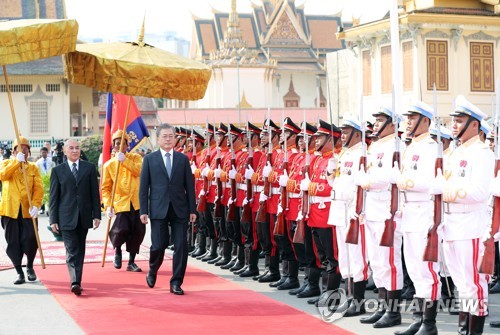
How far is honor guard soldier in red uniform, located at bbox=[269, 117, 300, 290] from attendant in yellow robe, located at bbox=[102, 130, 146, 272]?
217 centimetres

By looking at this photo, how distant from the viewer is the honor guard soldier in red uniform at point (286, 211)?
32.2 feet

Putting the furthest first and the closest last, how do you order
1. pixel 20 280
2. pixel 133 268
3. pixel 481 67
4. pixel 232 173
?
1. pixel 481 67
2. pixel 133 268
3. pixel 232 173
4. pixel 20 280

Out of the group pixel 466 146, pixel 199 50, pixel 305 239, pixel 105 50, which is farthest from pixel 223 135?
pixel 199 50

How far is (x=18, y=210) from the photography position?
10.5m

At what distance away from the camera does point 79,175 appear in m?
9.88

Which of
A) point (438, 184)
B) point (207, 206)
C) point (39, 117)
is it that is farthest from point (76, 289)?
point (39, 117)

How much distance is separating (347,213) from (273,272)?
2.30 meters

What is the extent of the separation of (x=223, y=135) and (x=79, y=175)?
111 inches

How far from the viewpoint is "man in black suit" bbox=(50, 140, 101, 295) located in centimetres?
966

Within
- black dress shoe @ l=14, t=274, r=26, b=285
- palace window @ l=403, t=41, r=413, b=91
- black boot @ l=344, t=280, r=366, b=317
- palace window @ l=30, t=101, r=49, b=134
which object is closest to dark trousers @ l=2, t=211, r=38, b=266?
black dress shoe @ l=14, t=274, r=26, b=285

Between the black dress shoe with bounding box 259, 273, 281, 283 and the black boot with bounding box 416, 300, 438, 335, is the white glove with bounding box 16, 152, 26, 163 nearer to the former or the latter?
the black dress shoe with bounding box 259, 273, 281, 283

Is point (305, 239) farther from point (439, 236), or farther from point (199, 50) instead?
point (199, 50)

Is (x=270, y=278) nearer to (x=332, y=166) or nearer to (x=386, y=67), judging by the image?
(x=332, y=166)

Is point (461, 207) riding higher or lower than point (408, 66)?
lower
